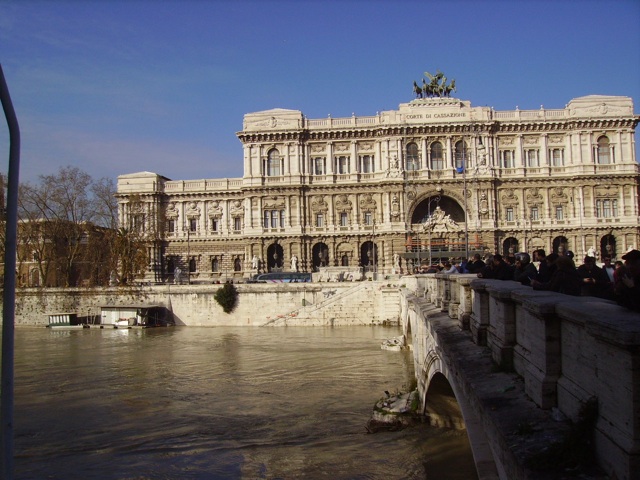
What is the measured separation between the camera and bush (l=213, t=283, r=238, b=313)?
47656mm

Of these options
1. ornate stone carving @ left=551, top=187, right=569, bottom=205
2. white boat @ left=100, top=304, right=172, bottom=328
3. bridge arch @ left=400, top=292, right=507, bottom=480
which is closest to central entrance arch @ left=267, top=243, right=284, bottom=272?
white boat @ left=100, top=304, right=172, bottom=328

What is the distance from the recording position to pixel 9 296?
5.34 meters

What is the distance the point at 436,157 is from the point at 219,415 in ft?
139

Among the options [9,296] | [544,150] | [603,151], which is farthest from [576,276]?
[603,151]

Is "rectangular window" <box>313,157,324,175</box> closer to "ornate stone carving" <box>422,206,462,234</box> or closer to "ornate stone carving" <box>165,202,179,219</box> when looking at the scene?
"ornate stone carving" <box>422,206,462,234</box>

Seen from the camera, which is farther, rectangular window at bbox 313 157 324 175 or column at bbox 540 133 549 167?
rectangular window at bbox 313 157 324 175

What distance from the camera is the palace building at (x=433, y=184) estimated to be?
5616 centimetres

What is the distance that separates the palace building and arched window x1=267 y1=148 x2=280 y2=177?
0.31 feet

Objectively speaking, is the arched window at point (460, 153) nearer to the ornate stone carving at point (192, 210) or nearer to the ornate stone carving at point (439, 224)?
the ornate stone carving at point (439, 224)

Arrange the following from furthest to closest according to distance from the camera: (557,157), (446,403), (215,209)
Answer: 1. (215,209)
2. (557,157)
3. (446,403)

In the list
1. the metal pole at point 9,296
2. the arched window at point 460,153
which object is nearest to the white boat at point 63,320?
the arched window at point 460,153

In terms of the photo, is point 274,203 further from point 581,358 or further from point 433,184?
point 581,358

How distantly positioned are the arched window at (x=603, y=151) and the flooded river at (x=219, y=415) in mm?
32421

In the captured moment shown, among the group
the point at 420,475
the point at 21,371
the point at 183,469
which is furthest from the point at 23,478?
the point at 21,371
